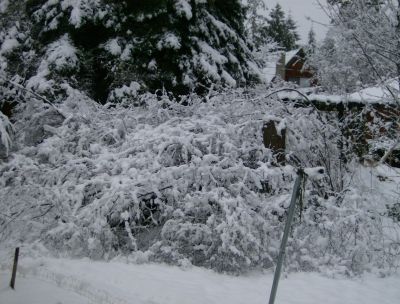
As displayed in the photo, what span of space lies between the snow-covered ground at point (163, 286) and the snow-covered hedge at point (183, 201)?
0.30 metres

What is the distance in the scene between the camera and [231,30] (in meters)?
10.9

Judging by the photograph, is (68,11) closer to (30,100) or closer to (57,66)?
(57,66)

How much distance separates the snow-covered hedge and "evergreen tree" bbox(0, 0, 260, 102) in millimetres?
2565

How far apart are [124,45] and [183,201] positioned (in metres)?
5.27

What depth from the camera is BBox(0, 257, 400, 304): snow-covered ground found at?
4.09 metres

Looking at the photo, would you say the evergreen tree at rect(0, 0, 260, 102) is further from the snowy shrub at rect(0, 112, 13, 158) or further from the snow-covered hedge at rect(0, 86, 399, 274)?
the snow-covered hedge at rect(0, 86, 399, 274)

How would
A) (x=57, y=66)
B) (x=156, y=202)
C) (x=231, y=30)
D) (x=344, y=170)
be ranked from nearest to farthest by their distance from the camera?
(x=156, y=202)
(x=344, y=170)
(x=57, y=66)
(x=231, y=30)

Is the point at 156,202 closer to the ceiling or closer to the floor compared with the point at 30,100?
closer to the floor

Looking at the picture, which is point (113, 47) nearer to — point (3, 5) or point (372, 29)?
point (3, 5)

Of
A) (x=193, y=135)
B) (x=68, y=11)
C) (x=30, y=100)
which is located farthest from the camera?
(x=68, y=11)

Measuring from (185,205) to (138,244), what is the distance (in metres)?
0.95

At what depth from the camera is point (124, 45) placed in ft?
32.6

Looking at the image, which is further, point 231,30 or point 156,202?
point 231,30

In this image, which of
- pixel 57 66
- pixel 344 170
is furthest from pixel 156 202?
pixel 57 66
